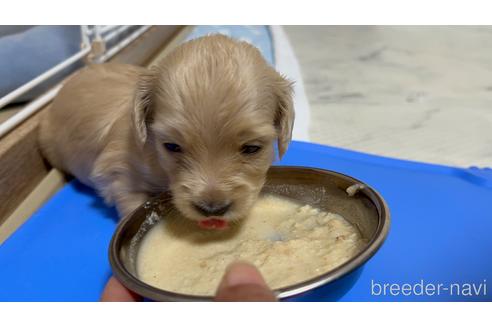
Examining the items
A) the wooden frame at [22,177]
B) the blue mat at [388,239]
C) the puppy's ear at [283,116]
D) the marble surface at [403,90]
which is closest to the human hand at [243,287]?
the blue mat at [388,239]

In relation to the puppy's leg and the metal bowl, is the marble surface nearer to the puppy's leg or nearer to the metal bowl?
the metal bowl

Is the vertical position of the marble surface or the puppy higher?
the puppy

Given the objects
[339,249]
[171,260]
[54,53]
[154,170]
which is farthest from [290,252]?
[54,53]

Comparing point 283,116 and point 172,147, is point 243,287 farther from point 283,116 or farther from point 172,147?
point 283,116

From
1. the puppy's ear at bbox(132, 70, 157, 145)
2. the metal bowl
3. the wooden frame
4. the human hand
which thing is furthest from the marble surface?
the human hand

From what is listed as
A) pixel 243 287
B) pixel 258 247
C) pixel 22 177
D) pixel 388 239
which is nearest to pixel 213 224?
pixel 258 247

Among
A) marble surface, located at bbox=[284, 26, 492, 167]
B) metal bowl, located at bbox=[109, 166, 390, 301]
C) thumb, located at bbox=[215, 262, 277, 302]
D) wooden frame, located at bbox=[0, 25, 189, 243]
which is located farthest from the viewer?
marble surface, located at bbox=[284, 26, 492, 167]

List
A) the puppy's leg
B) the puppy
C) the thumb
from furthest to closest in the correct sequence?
the puppy's leg → the puppy → the thumb

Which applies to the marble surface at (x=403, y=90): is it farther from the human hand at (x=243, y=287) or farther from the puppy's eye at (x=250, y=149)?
the human hand at (x=243, y=287)
